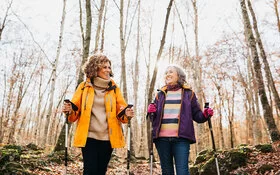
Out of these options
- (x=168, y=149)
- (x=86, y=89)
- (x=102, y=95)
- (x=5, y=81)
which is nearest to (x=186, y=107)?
(x=168, y=149)

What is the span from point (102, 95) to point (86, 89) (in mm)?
235

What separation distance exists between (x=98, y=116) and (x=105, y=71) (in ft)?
2.21

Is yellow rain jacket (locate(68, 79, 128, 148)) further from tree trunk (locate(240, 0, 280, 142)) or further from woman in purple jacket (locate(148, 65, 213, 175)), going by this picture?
tree trunk (locate(240, 0, 280, 142))

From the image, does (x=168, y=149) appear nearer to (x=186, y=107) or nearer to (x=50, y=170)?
(x=186, y=107)

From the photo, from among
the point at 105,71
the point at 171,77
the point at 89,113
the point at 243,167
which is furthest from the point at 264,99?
the point at 89,113

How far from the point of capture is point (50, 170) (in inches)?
249

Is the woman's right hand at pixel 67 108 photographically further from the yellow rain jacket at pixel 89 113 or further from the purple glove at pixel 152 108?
the purple glove at pixel 152 108

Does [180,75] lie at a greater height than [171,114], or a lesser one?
greater

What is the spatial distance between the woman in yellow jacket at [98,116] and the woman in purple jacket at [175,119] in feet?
1.83

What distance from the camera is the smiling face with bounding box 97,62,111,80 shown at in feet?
11.7

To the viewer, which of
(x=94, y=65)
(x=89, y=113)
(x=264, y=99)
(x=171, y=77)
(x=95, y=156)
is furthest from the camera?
(x=264, y=99)

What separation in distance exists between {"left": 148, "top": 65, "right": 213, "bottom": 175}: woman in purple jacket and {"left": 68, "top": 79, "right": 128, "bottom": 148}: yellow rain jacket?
0.55 metres

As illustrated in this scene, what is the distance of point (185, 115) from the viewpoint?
3664 millimetres

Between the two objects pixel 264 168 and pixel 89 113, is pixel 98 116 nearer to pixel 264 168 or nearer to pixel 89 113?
pixel 89 113
